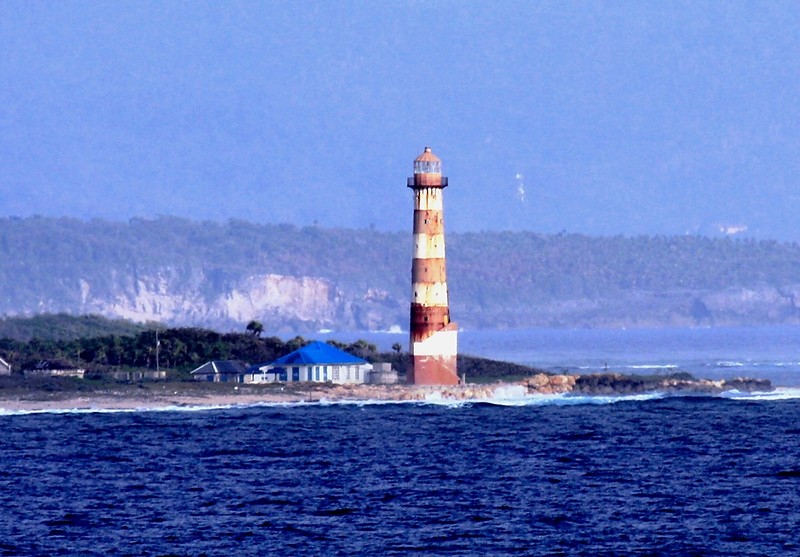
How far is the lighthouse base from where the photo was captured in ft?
267

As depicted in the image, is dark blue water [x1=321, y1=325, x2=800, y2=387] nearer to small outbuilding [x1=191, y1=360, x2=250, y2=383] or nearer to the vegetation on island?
the vegetation on island

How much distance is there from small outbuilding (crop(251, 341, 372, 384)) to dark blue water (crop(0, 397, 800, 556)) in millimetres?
5660

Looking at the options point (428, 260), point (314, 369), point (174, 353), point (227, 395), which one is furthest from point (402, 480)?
point (174, 353)

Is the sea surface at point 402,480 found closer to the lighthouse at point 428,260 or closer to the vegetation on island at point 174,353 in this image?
the lighthouse at point 428,260

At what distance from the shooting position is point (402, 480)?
2216 inches

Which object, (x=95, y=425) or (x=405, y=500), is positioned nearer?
(x=405, y=500)

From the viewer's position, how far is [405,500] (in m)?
51.6

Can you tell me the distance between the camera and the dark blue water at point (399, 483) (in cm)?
4503

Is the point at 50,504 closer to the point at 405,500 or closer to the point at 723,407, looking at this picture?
the point at 405,500

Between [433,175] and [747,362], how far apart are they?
6067 cm

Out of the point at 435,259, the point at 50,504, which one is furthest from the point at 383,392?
the point at 50,504

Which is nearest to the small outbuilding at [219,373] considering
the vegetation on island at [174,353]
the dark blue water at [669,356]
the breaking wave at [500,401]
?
the vegetation on island at [174,353]

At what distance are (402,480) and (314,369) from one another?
31.8m

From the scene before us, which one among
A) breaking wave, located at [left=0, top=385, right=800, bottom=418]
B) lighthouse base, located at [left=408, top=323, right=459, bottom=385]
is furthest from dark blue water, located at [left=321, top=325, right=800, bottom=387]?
lighthouse base, located at [left=408, top=323, right=459, bottom=385]
